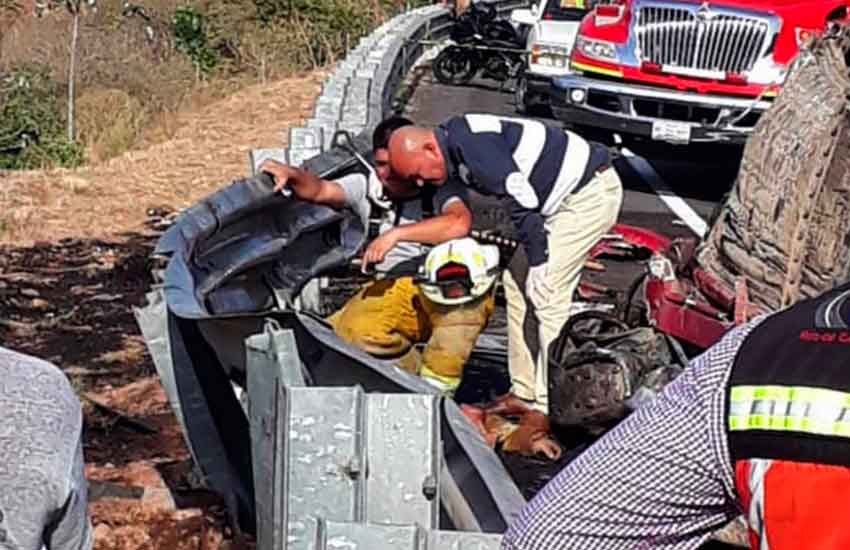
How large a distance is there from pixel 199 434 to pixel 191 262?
22.3 inches

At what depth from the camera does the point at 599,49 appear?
16.1 m

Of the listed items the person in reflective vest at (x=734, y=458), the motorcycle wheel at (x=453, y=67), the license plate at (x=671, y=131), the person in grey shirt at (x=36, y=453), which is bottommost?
the motorcycle wheel at (x=453, y=67)

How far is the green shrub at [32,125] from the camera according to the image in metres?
17.4

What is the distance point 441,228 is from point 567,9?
13645 millimetres

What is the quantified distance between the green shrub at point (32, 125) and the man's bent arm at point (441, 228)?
9.35m

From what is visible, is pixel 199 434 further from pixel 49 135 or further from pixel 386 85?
pixel 49 135

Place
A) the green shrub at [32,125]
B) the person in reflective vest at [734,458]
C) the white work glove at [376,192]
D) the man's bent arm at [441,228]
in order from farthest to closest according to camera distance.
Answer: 1. the green shrub at [32,125]
2. the white work glove at [376,192]
3. the man's bent arm at [441,228]
4. the person in reflective vest at [734,458]

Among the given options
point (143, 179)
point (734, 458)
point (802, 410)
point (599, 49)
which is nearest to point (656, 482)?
point (734, 458)

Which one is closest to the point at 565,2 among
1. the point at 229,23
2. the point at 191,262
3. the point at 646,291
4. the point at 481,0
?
the point at 481,0

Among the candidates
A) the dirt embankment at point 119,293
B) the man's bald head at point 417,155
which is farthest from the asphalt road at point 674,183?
the man's bald head at point 417,155

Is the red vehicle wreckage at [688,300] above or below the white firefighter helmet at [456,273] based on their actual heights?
below

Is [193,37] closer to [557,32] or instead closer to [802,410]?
[557,32]

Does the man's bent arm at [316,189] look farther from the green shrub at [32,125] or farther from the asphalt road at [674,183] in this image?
the green shrub at [32,125]

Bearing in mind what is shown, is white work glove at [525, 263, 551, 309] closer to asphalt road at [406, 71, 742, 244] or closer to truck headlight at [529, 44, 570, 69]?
asphalt road at [406, 71, 742, 244]
